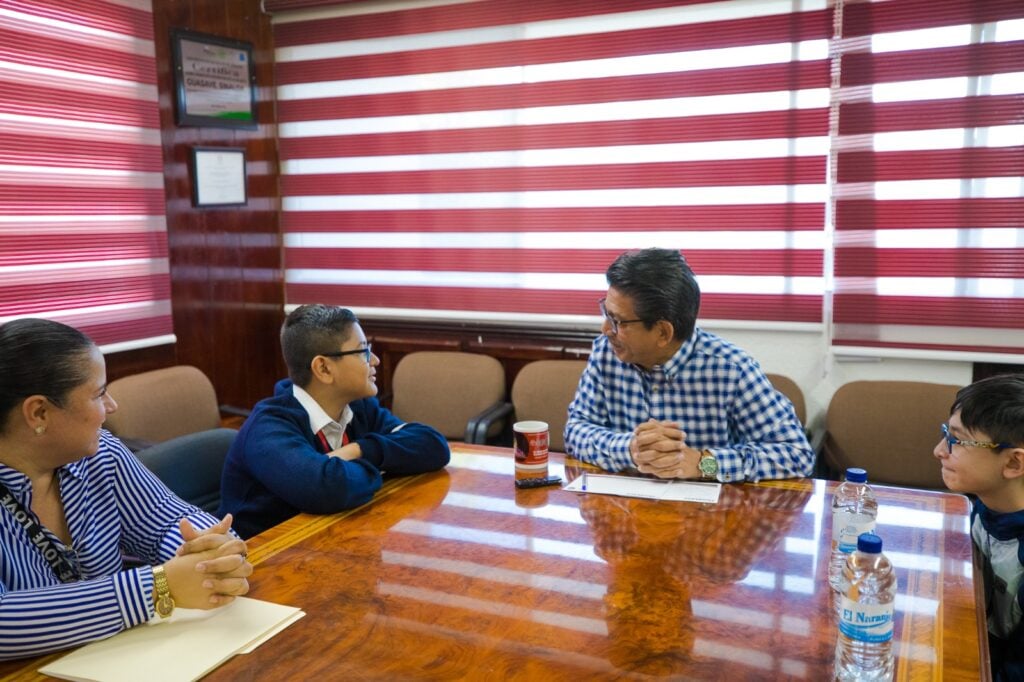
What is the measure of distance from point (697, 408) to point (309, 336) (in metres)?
1.16

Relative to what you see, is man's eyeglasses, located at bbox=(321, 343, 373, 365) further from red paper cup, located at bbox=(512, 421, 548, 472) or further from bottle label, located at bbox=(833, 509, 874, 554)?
bottle label, located at bbox=(833, 509, 874, 554)

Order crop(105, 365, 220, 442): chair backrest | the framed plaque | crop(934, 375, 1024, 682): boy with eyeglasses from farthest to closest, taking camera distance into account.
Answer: the framed plaque
crop(105, 365, 220, 442): chair backrest
crop(934, 375, 1024, 682): boy with eyeglasses

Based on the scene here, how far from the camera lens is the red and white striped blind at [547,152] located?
3.79 metres

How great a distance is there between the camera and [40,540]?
1705 mm

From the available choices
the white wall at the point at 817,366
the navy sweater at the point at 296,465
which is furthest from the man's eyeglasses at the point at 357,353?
the white wall at the point at 817,366

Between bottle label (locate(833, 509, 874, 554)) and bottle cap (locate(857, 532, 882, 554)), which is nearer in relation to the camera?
bottle cap (locate(857, 532, 882, 554))

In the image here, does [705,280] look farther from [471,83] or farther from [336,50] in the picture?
[336,50]

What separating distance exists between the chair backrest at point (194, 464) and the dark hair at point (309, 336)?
0.45 m

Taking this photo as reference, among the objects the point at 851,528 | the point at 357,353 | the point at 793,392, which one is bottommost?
the point at 793,392

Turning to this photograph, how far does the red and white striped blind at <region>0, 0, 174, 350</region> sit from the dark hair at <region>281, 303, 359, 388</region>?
1850 millimetres

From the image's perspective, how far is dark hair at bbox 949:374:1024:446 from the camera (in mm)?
1896

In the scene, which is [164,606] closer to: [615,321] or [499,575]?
[499,575]

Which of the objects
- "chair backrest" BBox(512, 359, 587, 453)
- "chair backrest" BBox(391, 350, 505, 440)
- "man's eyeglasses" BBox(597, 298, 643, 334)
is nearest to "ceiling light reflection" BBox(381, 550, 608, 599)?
"man's eyeglasses" BBox(597, 298, 643, 334)

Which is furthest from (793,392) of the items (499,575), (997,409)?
(499,575)
